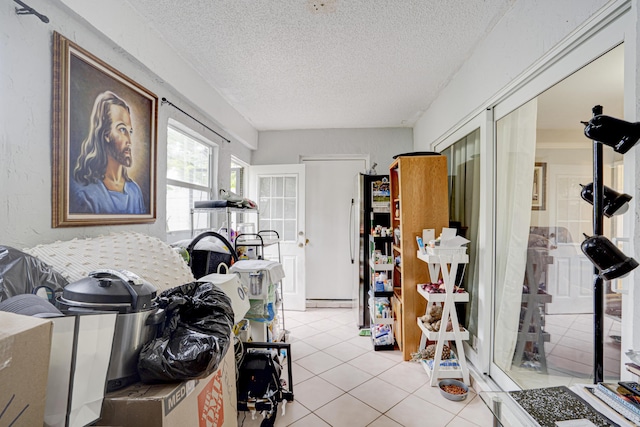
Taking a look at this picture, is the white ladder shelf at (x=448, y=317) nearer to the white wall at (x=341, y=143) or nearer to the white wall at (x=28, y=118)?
the white wall at (x=341, y=143)

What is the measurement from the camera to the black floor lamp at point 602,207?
0.89 m

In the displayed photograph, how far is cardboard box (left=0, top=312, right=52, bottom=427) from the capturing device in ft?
1.62

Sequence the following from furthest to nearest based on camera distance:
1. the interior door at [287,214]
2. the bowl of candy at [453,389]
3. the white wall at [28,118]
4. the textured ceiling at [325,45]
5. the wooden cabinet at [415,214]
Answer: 1. the interior door at [287,214]
2. the wooden cabinet at [415,214]
3. the bowl of candy at [453,389]
4. the textured ceiling at [325,45]
5. the white wall at [28,118]

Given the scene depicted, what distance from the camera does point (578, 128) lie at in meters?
1.41

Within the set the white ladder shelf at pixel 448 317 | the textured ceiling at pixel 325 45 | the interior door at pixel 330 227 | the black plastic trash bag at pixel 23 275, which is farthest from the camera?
the interior door at pixel 330 227

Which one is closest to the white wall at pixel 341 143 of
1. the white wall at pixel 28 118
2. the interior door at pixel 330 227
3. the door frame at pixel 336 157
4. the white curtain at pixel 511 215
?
the door frame at pixel 336 157

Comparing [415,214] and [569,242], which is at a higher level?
[415,214]

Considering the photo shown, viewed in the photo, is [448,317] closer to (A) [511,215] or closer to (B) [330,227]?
(A) [511,215]

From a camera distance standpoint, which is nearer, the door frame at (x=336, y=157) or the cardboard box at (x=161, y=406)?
the cardboard box at (x=161, y=406)

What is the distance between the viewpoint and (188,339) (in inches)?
34.7

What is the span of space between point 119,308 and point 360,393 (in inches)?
73.8

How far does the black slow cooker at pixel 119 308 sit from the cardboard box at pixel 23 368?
0.26 metres

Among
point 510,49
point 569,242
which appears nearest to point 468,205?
point 569,242

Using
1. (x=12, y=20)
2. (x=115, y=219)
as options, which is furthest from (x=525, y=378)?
(x=12, y=20)
